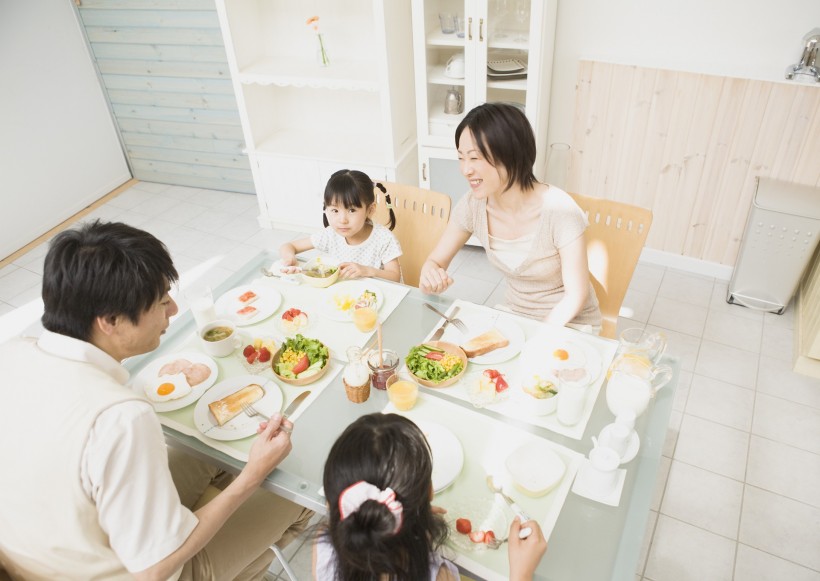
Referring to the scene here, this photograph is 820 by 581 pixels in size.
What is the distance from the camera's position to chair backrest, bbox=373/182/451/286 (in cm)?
230

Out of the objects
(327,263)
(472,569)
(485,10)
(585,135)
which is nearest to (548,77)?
(585,135)

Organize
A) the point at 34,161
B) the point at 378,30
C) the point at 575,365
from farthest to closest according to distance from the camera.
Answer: the point at 34,161
the point at 378,30
the point at 575,365

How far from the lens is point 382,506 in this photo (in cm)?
98

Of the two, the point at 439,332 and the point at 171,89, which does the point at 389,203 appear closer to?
the point at 439,332

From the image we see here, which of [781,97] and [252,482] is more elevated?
[781,97]

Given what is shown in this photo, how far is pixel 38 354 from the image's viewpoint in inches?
50.5

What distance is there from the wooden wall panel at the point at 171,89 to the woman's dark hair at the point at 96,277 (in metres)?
3.07

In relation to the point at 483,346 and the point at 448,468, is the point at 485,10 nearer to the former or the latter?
the point at 483,346

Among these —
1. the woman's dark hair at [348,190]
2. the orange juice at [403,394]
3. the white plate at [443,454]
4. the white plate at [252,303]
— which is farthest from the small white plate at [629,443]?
the woman's dark hair at [348,190]

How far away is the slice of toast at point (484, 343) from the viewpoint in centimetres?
168

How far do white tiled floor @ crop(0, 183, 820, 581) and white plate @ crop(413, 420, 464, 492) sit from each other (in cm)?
90

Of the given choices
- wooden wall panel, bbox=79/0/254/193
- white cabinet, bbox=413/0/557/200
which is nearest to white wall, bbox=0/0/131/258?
wooden wall panel, bbox=79/0/254/193

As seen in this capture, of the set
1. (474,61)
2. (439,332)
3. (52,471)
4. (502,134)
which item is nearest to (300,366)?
(439,332)

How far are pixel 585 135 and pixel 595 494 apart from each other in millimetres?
2495
